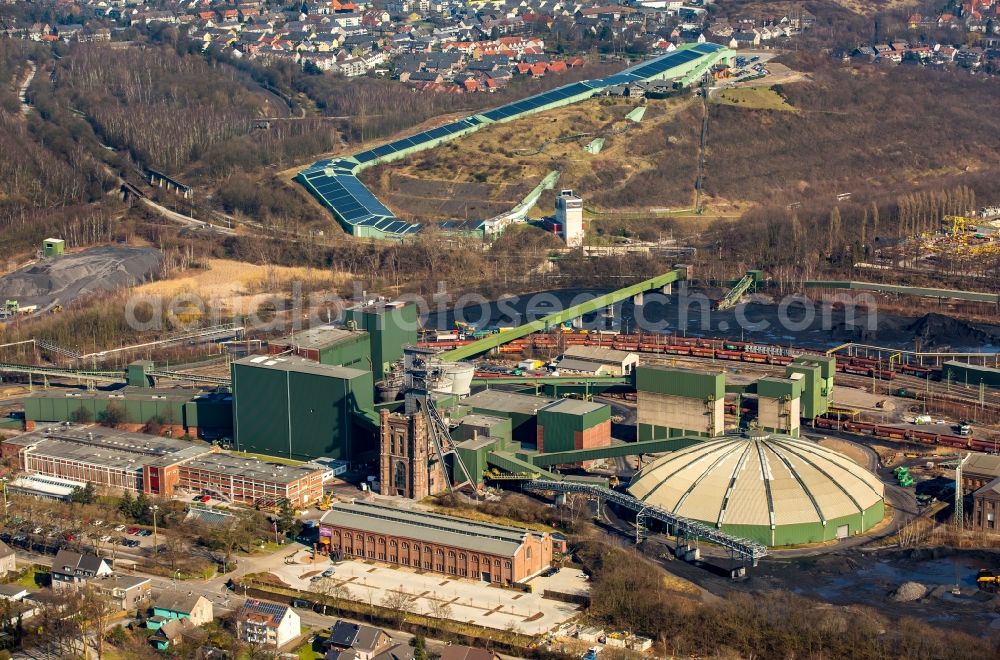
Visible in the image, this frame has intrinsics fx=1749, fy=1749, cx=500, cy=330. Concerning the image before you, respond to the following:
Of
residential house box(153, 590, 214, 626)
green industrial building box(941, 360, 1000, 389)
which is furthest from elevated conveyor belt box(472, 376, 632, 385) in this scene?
residential house box(153, 590, 214, 626)

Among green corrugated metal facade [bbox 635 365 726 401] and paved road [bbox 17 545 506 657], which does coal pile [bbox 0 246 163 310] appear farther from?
paved road [bbox 17 545 506 657]

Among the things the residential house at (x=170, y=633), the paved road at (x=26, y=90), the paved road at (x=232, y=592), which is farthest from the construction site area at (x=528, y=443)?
the paved road at (x=26, y=90)

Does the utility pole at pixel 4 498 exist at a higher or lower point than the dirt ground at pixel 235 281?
lower

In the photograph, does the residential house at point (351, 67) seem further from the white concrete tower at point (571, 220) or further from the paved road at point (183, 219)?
the white concrete tower at point (571, 220)

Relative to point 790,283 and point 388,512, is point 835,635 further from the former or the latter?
point 790,283

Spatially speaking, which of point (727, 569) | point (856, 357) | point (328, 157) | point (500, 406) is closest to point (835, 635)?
point (727, 569)
